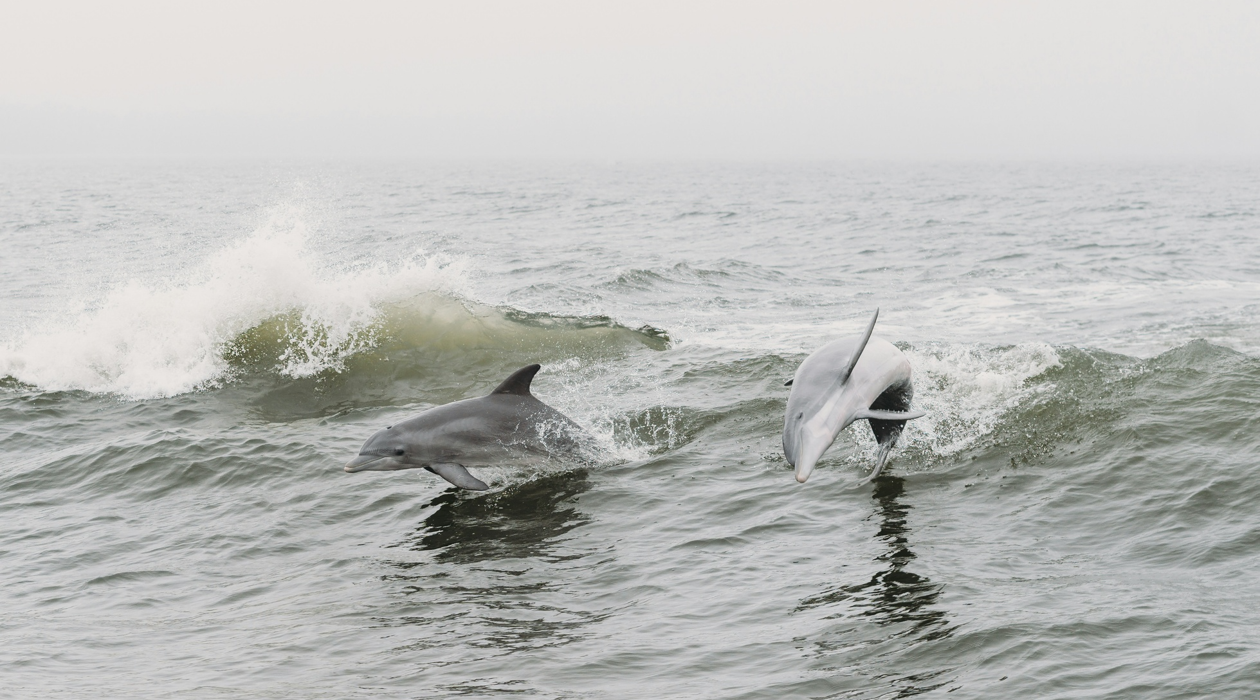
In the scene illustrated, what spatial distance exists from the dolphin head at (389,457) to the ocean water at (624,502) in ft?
1.55

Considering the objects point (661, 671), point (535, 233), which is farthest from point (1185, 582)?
point (535, 233)

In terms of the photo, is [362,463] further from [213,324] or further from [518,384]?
[213,324]

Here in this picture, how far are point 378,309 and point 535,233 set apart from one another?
75.8 feet

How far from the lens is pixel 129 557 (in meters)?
9.54

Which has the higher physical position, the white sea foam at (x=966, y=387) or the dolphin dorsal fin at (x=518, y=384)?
the dolphin dorsal fin at (x=518, y=384)

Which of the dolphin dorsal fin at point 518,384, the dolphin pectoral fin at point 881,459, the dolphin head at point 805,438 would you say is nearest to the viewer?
the dolphin head at point 805,438

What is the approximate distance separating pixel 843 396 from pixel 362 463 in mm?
4774

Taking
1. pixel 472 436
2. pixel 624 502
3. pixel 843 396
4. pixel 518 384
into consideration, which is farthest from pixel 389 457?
pixel 843 396

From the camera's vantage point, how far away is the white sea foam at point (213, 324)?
16188 mm

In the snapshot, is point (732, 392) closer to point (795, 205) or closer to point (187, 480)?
point (187, 480)

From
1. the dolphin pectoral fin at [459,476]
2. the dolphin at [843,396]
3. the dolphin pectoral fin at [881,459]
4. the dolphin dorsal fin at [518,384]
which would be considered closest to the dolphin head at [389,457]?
the dolphin pectoral fin at [459,476]

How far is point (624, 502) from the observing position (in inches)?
407

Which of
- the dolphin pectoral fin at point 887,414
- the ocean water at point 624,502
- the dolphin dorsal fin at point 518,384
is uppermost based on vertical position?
the dolphin pectoral fin at point 887,414

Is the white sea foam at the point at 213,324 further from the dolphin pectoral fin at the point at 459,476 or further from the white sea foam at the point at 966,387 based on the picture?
the white sea foam at the point at 966,387
